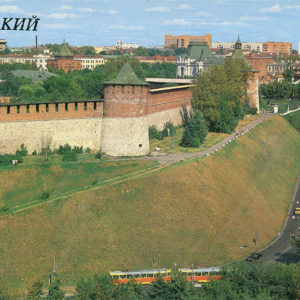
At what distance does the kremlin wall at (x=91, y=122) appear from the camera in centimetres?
3969

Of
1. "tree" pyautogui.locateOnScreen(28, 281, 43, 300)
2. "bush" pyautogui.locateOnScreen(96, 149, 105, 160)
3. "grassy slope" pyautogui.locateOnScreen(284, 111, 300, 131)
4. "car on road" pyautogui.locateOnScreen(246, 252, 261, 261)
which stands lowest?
"car on road" pyautogui.locateOnScreen(246, 252, 261, 261)

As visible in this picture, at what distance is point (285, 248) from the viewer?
3412 centimetres

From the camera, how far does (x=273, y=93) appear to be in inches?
3425

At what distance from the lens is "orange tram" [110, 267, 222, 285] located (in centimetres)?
2808

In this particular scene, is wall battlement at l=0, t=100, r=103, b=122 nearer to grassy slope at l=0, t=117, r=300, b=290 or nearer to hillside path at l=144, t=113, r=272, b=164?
hillside path at l=144, t=113, r=272, b=164

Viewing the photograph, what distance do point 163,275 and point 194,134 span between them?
62.7 ft

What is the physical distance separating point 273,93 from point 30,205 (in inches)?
2329

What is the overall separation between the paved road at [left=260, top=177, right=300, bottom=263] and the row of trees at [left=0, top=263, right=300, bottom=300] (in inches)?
205

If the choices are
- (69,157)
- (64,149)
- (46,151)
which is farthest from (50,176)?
(64,149)

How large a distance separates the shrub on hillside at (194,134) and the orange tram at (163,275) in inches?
680

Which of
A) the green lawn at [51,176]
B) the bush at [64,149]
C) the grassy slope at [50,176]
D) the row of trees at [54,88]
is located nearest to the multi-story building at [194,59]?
the row of trees at [54,88]

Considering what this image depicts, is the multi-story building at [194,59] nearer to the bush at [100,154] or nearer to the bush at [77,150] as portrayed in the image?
the bush at [77,150]

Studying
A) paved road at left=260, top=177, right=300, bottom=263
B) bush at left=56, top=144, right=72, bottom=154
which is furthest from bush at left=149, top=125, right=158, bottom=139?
paved road at left=260, top=177, right=300, bottom=263

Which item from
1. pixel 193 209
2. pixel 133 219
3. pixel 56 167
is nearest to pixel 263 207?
pixel 193 209
